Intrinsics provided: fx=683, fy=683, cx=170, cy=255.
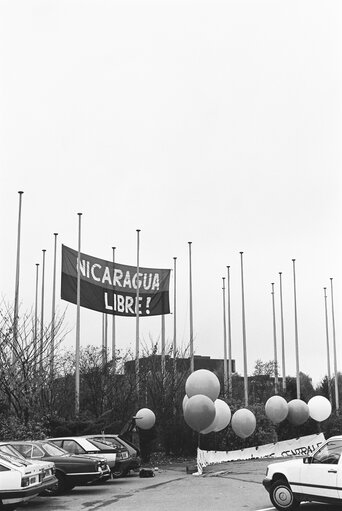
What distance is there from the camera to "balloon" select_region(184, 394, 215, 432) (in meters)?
22.6

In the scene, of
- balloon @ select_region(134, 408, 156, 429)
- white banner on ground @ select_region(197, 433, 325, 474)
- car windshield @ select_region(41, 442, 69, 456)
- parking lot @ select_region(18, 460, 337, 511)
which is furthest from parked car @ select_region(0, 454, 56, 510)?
white banner on ground @ select_region(197, 433, 325, 474)

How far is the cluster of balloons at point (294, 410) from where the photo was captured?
29.8m

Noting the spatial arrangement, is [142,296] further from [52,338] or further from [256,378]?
[256,378]

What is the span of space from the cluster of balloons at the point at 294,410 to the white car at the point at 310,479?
16438mm

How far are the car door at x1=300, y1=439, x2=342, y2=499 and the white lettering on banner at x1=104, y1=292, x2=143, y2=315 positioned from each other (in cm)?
2011

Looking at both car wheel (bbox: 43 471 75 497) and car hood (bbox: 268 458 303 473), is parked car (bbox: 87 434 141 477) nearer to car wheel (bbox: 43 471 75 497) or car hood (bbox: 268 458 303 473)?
car wheel (bbox: 43 471 75 497)

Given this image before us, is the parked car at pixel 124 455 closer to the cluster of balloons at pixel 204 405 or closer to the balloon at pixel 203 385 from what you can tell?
the cluster of balloons at pixel 204 405

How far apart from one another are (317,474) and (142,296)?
21716 millimetres

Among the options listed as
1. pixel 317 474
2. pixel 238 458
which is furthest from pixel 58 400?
pixel 317 474

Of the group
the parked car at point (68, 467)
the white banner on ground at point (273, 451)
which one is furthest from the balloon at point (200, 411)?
the parked car at point (68, 467)

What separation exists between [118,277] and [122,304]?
1.32 meters

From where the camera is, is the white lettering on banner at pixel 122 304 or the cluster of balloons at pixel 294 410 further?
the white lettering on banner at pixel 122 304

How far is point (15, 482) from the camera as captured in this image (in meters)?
12.9

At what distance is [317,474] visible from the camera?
12.5 meters
